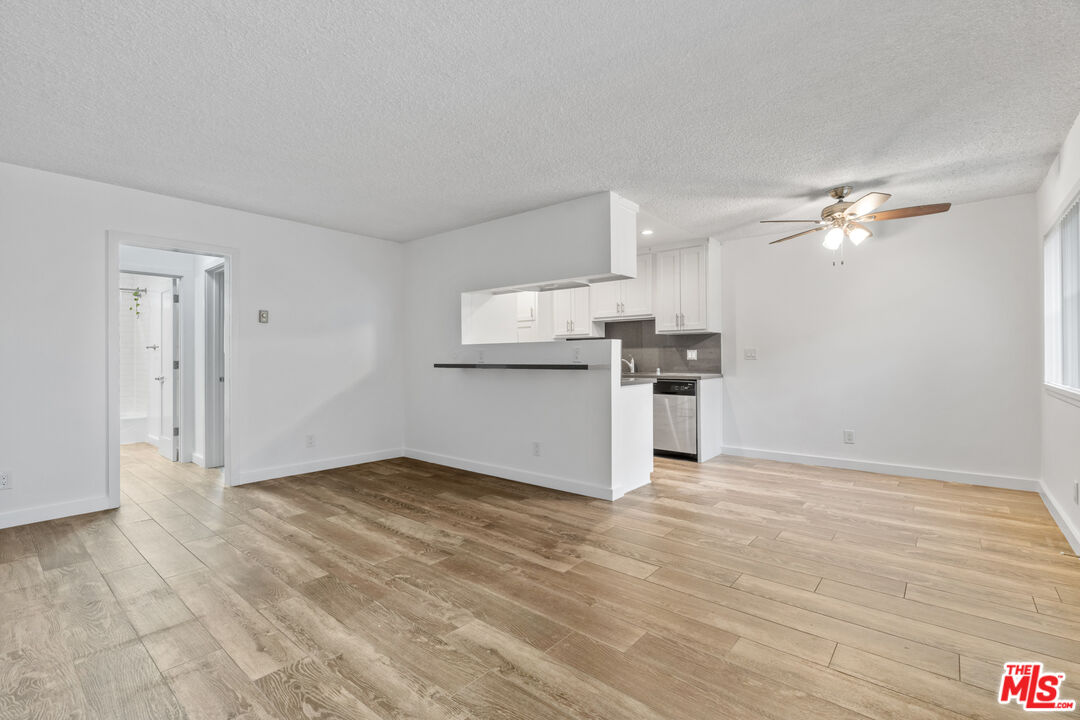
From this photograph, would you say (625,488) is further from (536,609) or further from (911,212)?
(911,212)

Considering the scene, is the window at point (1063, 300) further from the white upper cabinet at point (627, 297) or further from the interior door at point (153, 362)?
the interior door at point (153, 362)

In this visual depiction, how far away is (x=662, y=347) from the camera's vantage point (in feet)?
20.4

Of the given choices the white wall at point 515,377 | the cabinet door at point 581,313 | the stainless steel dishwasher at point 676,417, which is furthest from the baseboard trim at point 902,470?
the cabinet door at point 581,313

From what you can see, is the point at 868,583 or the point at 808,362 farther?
the point at 808,362

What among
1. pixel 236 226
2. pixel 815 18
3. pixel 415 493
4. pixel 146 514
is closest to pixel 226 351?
pixel 236 226

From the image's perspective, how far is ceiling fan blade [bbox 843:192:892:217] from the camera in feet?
Result: 10.7

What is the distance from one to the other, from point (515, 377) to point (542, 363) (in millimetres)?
379

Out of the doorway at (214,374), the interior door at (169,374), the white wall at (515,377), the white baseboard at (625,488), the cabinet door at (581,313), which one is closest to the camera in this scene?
the white baseboard at (625,488)

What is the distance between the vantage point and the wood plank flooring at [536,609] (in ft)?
5.44

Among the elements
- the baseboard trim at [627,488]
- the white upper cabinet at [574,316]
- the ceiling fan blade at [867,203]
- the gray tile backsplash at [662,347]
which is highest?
the ceiling fan blade at [867,203]

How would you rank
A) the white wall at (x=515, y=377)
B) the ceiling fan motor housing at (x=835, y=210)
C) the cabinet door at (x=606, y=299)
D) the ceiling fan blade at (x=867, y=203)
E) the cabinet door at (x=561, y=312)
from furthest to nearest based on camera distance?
the cabinet door at (x=561, y=312)
the cabinet door at (x=606, y=299)
the white wall at (x=515, y=377)
the ceiling fan motor housing at (x=835, y=210)
the ceiling fan blade at (x=867, y=203)

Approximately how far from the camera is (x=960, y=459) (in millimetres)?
4402

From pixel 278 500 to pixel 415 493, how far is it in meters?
1.06

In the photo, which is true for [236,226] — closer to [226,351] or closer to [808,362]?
[226,351]
